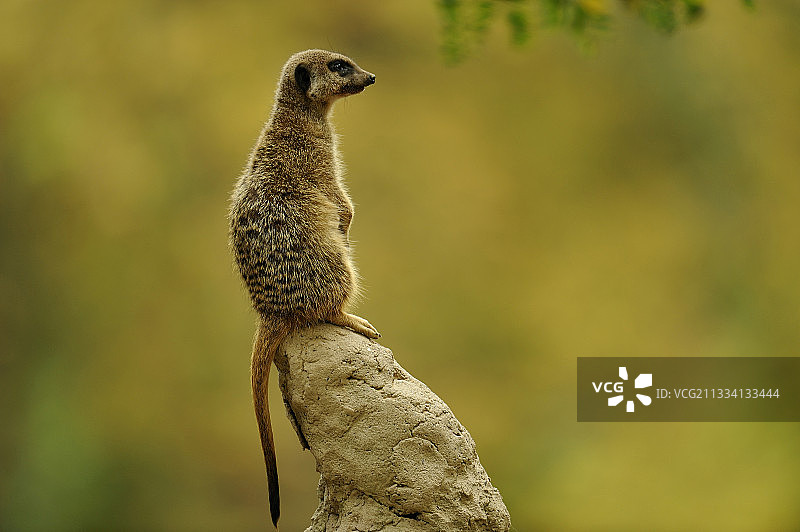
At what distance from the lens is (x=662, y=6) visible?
196cm

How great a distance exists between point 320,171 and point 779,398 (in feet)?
16.8

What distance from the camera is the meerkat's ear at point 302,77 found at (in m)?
2.87

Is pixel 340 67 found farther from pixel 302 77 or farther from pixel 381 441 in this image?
pixel 381 441

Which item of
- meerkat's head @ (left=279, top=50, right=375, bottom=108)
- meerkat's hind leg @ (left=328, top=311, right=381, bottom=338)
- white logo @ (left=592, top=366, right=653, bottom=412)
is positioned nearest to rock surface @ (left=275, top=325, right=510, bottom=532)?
meerkat's hind leg @ (left=328, top=311, right=381, bottom=338)

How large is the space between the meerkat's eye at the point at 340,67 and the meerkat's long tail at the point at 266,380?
80 centimetres

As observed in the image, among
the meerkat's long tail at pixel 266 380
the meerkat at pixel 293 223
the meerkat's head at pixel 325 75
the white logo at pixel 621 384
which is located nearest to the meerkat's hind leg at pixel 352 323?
the meerkat at pixel 293 223

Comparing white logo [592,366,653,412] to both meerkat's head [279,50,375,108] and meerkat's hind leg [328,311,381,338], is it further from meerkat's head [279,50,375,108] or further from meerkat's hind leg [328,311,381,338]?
meerkat's head [279,50,375,108]

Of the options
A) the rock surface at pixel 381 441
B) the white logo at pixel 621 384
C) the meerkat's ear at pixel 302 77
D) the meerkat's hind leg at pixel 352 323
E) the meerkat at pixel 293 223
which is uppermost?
the meerkat's ear at pixel 302 77

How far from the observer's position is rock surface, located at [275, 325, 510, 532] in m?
2.76

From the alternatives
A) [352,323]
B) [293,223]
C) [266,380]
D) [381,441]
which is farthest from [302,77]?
[381,441]

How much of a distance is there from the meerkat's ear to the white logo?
416cm

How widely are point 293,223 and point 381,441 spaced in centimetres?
71

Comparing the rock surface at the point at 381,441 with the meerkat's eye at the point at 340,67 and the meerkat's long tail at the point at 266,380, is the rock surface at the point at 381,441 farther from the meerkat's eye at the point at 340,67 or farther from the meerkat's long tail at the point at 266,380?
the meerkat's eye at the point at 340,67

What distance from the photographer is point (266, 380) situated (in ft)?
9.23
